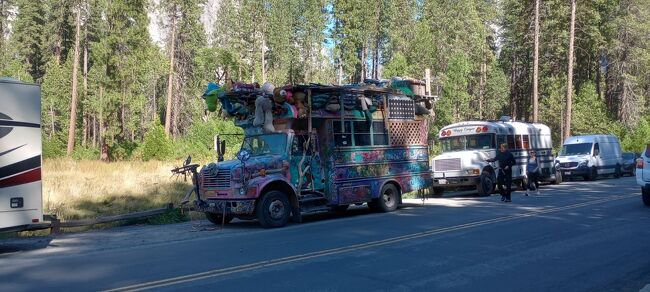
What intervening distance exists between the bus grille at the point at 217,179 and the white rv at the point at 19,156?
12.9 feet

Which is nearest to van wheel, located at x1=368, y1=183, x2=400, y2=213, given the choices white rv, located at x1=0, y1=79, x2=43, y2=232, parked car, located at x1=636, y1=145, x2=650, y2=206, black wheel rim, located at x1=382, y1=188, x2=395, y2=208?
black wheel rim, located at x1=382, y1=188, x2=395, y2=208

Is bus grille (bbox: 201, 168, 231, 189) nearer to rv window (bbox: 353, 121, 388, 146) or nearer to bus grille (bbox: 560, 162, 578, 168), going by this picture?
rv window (bbox: 353, 121, 388, 146)

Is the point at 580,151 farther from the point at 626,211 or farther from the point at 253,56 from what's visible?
the point at 253,56

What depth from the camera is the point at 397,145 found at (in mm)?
16375

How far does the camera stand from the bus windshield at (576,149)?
28.5 meters

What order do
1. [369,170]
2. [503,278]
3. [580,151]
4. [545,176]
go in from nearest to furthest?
[503,278] → [369,170] → [545,176] → [580,151]

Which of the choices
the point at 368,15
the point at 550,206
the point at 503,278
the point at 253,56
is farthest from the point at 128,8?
the point at 503,278

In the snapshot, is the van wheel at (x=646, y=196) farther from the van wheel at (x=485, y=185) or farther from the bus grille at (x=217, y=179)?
the bus grille at (x=217, y=179)

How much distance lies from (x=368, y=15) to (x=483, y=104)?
19252 mm

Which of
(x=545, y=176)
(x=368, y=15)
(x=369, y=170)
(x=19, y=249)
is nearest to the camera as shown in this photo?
(x=19, y=249)

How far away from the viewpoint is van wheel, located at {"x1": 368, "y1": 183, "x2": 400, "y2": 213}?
625 inches

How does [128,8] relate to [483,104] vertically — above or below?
above

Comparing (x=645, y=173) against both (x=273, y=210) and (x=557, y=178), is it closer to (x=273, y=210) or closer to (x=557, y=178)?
(x=273, y=210)

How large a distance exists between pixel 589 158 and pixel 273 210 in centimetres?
2112
